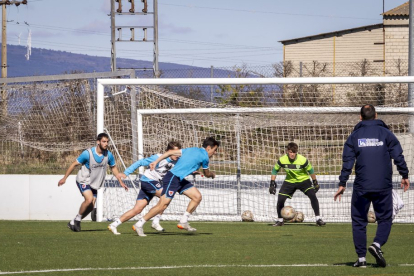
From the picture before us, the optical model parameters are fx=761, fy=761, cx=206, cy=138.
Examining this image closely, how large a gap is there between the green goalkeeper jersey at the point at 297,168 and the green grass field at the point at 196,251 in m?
1.26

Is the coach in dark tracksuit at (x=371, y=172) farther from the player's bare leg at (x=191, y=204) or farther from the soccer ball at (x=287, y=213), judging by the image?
the soccer ball at (x=287, y=213)

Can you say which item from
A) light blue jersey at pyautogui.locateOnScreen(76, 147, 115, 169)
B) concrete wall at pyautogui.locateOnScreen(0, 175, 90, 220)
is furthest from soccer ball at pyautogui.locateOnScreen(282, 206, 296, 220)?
concrete wall at pyautogui.locateOnScreen(0, 175, 90, 220)

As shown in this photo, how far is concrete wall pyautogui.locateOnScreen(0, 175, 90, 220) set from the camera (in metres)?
16.8

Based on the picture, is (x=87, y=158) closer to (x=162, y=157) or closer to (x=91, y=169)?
(x=91, y=169)

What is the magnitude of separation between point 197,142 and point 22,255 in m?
8.71

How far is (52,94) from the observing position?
18.2 metres

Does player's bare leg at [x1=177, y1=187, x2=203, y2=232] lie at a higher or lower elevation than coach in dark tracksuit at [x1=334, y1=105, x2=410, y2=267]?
lower

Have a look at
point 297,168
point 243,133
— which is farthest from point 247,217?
point 243,133

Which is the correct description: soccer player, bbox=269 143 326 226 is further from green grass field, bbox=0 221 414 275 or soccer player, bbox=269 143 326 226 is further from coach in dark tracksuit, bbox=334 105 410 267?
coach in dark tracksuit, bbox=334 105 410 267

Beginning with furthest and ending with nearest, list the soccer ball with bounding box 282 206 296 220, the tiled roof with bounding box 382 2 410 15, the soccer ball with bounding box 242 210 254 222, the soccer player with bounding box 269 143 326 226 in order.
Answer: the tiled roof with bounding box 382 2 410 15 → the soccer ball with bounding box 242 210 254 222 → the soccer ball with bounding box 282 206 296 220 → the soccer player with bounding box 269 143 326 226

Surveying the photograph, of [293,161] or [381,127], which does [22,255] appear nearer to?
[381,127]

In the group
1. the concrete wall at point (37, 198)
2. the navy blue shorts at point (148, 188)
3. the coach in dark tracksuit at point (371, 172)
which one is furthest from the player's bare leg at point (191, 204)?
the concrete wall at point (37, 198)

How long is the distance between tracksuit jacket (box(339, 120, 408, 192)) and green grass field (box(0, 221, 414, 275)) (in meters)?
0.95

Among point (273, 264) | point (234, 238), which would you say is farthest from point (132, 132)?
point (273, 264)
